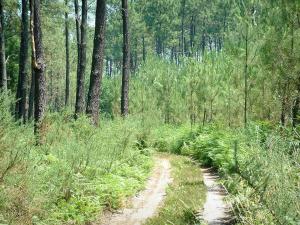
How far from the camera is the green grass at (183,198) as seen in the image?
8218 mm

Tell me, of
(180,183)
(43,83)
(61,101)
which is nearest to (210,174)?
(180,183)

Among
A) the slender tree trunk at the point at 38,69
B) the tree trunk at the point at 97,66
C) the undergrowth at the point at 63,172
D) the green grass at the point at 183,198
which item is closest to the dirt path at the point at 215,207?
the green grass at the point at 183,198

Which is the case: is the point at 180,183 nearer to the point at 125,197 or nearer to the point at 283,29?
the point at 125,197

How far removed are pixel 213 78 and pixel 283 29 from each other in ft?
29.0

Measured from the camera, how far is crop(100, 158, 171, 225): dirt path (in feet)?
28.7

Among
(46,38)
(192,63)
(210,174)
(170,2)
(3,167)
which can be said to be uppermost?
(170,2)

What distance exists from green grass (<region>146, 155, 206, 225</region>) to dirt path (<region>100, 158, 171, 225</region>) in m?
0.24

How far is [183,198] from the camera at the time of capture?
402 inches

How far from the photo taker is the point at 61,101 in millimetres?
72250

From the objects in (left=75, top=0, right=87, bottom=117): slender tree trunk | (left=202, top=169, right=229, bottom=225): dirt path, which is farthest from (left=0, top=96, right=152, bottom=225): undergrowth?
(left=75, top=0, right=87, bottom=117): slender tree trunk

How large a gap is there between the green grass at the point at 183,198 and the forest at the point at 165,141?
3cm

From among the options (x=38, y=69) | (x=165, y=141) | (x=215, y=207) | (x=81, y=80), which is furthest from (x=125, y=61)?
(x=215, y=207)

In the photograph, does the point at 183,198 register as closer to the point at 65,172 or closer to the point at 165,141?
the point at 65,172

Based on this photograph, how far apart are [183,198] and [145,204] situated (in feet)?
3.07
